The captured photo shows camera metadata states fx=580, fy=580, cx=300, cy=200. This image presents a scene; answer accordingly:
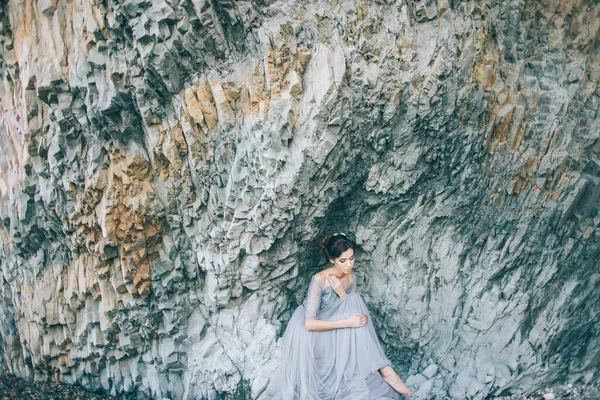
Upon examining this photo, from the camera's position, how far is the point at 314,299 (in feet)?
18.4

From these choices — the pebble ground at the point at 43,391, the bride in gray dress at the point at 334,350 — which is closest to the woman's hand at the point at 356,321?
the bride in gray dress at the point at 334,350

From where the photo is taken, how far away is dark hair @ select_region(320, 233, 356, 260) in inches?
221

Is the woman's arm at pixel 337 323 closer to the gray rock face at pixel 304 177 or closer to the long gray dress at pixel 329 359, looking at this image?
the long gray dress at pixel 329 359

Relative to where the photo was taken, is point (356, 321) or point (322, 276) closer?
point (356, 321)

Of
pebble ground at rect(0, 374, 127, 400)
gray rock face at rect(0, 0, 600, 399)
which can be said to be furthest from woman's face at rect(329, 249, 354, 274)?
pebble ground at rect(0, 374, 127, 400)

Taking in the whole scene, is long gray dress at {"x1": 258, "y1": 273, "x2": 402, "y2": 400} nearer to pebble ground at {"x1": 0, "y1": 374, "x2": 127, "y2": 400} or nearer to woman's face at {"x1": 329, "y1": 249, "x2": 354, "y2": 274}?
woman's face at {"x1": 329, "y1": 249, "x2": 354, "y2": 274}

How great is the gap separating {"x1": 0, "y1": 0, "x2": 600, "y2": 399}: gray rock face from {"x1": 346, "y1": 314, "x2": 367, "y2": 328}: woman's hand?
2.32 feet

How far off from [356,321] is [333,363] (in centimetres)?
45

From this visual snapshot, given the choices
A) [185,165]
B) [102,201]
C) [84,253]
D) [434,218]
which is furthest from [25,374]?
[434,218]

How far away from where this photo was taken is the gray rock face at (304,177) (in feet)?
17.3

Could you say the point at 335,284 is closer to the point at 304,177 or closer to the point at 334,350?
the point at 334,350

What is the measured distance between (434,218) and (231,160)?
6.92 ft

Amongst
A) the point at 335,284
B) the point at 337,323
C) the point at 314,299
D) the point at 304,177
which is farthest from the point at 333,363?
the point at 304,177

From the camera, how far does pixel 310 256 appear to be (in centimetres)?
606
